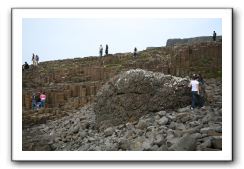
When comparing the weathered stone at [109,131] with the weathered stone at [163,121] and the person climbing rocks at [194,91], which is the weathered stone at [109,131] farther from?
the person climbing rocks at [194,91]

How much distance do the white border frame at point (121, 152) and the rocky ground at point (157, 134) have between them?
7 cm

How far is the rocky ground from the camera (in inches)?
215

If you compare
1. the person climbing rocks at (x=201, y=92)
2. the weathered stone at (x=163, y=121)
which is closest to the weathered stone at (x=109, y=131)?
the weathered stone at (x=163, y=121)

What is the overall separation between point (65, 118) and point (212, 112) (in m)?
2.43

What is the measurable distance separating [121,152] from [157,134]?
0.51 metres

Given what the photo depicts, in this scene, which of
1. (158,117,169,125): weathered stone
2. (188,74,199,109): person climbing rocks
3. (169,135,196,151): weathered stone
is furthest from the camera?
(188,74,199,109): person climbing rocks

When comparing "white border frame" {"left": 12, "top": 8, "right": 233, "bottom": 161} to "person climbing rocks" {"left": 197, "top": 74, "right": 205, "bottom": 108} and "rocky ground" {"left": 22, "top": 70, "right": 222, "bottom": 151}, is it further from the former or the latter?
"person climbing rocks" {"left": 197, "top": 74, "right": 205, "bottom": 108}

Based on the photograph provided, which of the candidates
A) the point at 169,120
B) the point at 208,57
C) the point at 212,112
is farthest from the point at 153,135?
the point at 208,57

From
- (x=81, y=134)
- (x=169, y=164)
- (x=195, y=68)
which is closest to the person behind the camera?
(x=169, y=164)

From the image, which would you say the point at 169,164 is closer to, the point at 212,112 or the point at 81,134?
the point at 212,112

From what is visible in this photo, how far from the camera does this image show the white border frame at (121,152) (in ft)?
18.0

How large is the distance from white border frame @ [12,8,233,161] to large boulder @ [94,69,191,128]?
59cm

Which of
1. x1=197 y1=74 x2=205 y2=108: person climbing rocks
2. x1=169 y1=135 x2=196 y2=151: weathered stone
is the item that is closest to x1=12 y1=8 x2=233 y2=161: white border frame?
x1=169 y1=135 x2=196 y2=151: weathered stone

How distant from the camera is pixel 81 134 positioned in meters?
6.32
